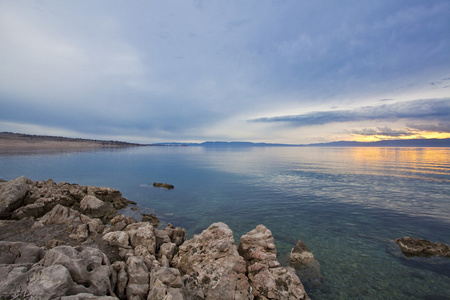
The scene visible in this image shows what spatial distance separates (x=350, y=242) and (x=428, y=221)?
1007cm

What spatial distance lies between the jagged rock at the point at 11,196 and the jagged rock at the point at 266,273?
17706mm

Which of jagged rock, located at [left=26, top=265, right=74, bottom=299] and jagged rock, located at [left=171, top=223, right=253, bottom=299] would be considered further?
jagged rock, located at [left=171, top=223, right=253, bottom=299]

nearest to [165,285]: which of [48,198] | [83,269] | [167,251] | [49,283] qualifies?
[83,269]

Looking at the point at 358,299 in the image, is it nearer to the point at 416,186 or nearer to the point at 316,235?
the point at 316,235

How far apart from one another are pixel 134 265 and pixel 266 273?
5.41 m

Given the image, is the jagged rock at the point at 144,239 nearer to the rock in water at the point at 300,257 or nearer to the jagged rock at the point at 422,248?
the rock in water at the point at 300,257

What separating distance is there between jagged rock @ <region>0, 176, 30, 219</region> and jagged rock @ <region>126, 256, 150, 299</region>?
552 inches

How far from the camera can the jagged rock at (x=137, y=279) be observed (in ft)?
23.6

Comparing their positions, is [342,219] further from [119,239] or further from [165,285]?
[119,239]

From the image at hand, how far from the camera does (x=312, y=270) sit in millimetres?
11180

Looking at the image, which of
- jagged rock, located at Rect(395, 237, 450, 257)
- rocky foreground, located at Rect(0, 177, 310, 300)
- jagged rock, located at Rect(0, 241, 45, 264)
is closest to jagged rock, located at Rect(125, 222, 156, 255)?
rocky foreground, located at Rect(0, 177, 310, 300)

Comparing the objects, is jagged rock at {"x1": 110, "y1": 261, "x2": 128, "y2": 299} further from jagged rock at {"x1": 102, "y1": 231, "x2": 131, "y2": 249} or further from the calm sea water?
the calm sea water

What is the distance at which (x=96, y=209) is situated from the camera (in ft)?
60.8

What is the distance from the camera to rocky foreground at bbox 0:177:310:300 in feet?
19.1
